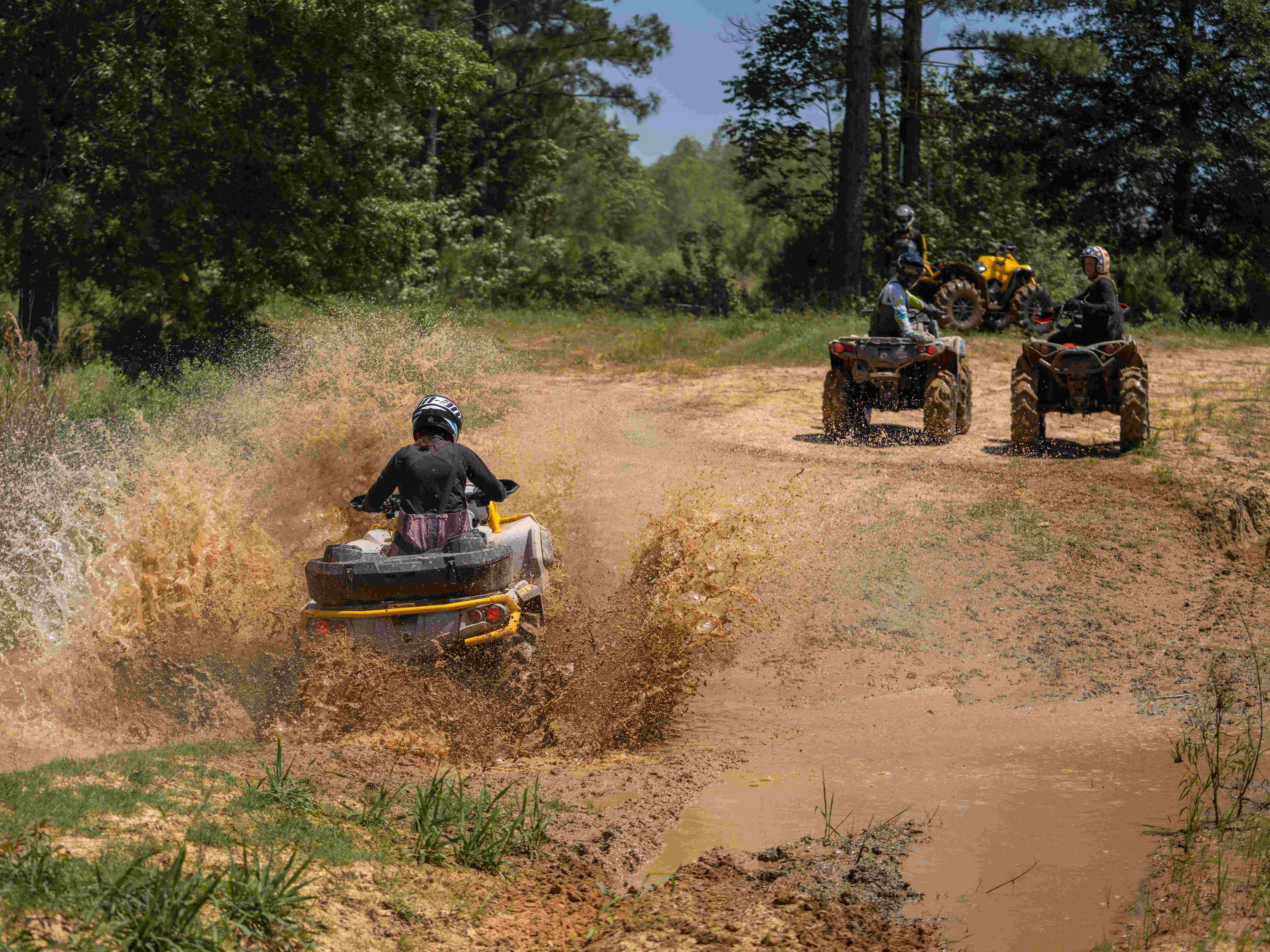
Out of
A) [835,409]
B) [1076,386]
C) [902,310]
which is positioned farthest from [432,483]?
[1076,386]

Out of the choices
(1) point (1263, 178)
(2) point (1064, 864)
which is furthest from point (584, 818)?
(1) point (1263, 178)

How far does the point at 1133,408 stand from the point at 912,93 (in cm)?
1874

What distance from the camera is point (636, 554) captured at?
923 cm

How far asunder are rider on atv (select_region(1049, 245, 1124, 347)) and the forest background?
32.5 feet

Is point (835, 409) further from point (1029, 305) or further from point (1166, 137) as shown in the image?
point (1166, 137)

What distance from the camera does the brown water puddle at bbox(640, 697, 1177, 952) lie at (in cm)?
488

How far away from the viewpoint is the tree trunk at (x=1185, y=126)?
30891 millimetres

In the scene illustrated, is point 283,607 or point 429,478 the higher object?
point 429,478

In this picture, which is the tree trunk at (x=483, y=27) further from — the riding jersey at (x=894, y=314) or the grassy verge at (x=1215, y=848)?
the grassy verge at (x=1215, y=848)

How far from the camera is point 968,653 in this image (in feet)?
27.9

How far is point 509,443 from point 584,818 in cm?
679

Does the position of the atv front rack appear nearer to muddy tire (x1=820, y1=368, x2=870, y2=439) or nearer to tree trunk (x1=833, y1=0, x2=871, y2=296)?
muddy tire (x1=820, y1=368, x2=870, y2=439)

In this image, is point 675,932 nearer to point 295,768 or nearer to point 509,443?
point 295,768

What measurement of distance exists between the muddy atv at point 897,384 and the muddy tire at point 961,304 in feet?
A: 28.1
